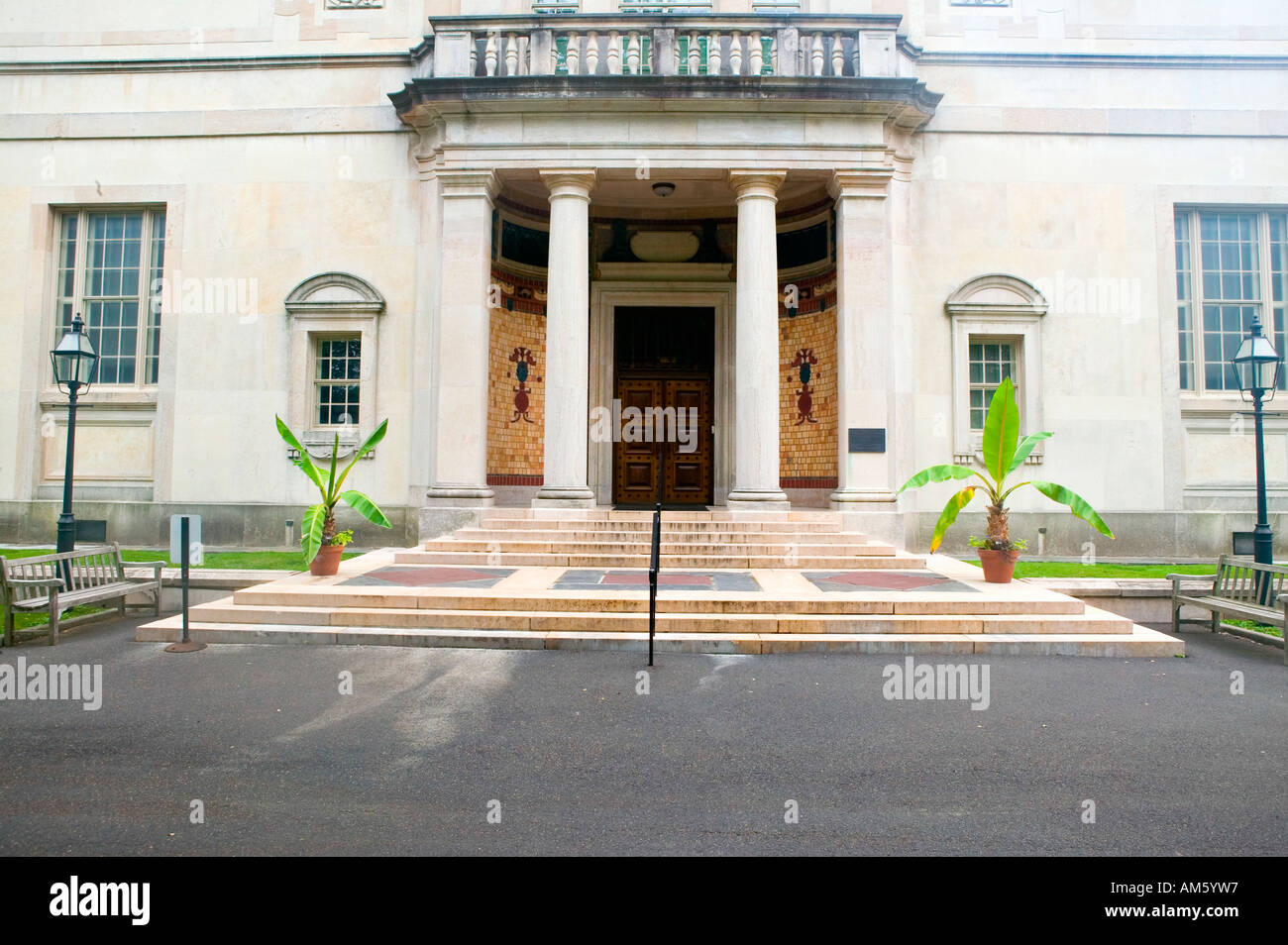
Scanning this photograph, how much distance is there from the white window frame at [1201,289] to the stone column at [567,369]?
38.2 feet

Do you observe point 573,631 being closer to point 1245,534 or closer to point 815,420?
point 815,420

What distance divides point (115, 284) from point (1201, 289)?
72.3ft

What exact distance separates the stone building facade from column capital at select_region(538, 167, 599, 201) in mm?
97

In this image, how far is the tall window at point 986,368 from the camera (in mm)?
14383

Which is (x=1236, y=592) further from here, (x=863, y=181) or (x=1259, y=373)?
(x=863, y=181)

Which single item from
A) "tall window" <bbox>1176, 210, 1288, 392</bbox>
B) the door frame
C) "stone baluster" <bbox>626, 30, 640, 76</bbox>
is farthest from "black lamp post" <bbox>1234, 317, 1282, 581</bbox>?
"stone baluster" <bbox>626, 30, 640, 76</bbox>

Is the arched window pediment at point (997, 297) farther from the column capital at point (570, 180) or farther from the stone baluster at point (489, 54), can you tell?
the stone baluster at point (489, 54)

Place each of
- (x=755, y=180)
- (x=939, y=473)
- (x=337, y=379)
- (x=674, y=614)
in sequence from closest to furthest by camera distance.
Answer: (x=674, y=614), (x=939, y=473), (x=755, y=180), (x=337, y=379)

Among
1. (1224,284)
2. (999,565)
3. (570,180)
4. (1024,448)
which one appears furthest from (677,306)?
(1224,284)

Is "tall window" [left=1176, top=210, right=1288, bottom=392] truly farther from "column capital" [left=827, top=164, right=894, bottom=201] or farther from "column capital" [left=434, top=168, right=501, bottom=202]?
"column capital" [left=434, top=168, right=501, bottom=202]

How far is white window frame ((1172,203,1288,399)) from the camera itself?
14617 millimetres

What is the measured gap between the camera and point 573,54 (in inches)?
529

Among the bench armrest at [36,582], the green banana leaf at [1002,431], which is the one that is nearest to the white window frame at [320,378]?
the bench armrest at [36,582]

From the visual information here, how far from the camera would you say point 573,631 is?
809cm
